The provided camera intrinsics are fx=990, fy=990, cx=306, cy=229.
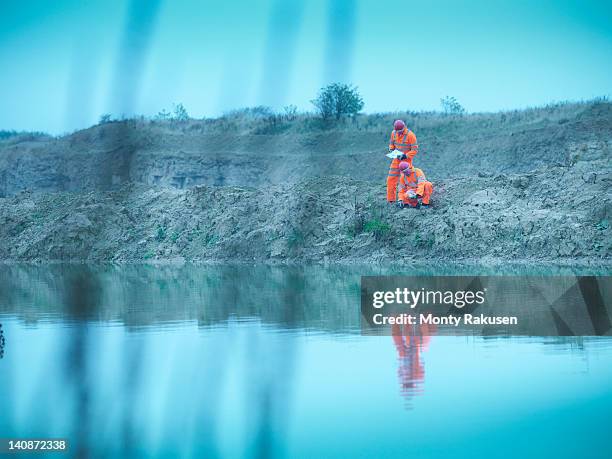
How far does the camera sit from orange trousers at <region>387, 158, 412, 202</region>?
31044 mm

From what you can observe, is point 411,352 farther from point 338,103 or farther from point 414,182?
point 338,103

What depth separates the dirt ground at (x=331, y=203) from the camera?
31844 millimetres

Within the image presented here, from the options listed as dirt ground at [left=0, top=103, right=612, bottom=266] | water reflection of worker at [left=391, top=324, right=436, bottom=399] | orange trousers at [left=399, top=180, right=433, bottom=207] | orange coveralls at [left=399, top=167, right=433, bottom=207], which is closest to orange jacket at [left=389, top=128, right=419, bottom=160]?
orange coveralls at [left=399, top=167, right=433, bottom=207]

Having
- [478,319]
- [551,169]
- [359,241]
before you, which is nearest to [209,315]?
[478,319]

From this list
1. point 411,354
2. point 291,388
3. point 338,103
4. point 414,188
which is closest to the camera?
point 291,388

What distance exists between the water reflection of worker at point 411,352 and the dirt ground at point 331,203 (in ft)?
20.1

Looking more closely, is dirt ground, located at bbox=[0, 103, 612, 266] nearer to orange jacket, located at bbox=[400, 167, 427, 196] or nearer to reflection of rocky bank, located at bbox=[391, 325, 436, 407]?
orange jacket, located at bbox=[400, 167, 427, 196]

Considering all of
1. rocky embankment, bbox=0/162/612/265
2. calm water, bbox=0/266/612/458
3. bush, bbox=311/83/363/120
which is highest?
bush, bbox=311/83/363/120

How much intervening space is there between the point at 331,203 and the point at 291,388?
26.5 meters

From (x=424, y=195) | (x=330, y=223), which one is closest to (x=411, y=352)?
(x=424, y=195)

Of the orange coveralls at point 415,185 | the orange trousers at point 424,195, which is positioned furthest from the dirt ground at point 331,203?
the orange coveralls at point 415,185

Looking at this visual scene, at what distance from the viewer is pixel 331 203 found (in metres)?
37.9

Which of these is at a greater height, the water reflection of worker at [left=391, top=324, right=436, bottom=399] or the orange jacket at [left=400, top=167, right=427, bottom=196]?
the orange jacket at [left=400, top=167, right=427, bottom=196]

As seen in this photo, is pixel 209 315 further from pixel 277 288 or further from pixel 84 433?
pixel 84 433
